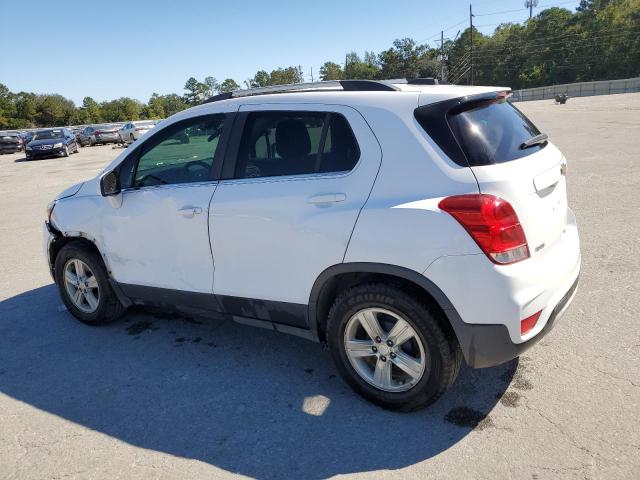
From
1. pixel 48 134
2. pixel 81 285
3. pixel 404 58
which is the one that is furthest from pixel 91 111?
pixel 81 285

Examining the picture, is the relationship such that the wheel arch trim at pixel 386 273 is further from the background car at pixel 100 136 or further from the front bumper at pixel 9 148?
the front bumper at pixel 9 148

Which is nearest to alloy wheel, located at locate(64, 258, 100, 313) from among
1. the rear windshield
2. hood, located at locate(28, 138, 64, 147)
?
the rear windshield

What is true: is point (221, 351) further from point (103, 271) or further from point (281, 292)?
point (103, 271)

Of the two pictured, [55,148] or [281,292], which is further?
[55,148]

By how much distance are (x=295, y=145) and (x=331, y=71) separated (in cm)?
11603

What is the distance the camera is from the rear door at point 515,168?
A: 8.54 ft

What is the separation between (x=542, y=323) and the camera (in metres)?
2.75

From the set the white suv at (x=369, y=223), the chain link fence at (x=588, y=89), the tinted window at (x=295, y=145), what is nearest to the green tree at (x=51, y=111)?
the chain link fence at (x=588, y=89)

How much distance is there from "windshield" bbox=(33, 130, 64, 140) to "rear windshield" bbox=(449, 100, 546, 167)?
29.6m

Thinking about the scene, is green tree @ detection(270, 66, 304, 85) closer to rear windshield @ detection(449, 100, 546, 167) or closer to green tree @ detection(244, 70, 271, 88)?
green tree @ detection(244, 70, 271, 88)

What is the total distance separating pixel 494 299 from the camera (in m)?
2.54

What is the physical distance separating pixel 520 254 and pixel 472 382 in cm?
108

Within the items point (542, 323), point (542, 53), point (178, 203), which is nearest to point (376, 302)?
point (542, 323)

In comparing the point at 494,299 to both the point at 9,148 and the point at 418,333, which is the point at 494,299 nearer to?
the point at 418,333
